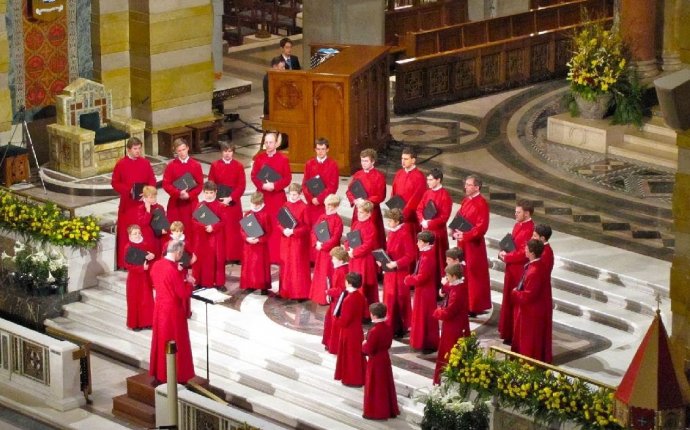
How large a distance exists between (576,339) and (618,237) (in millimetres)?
2788

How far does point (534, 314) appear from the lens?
15.4 meters

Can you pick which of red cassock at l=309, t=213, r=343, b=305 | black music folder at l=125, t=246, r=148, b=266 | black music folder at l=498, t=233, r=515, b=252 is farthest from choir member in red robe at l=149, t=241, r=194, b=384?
black music folder at l=498, t=233, r=515, b=252

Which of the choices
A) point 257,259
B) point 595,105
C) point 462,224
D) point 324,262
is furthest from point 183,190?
point 595,105

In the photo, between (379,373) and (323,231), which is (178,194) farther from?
(379,373)

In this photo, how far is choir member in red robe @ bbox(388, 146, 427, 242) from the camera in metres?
17.2

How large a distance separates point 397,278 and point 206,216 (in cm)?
238

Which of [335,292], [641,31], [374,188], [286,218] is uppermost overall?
[641,31]

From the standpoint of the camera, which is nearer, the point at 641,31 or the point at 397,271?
the point at 397,271

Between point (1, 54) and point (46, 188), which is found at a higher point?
point (1, 54)

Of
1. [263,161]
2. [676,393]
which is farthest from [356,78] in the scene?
[676,393]

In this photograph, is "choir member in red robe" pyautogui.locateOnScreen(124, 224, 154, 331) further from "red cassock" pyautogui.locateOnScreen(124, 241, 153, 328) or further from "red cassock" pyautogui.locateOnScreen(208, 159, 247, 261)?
"red cassock" pyautogui.locateOnScreen(208, 159, 247, 261)

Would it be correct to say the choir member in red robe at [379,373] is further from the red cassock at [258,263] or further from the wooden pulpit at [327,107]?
the wooden pulpit at [327,107]

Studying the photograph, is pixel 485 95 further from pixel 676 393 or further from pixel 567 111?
pixel 676 393

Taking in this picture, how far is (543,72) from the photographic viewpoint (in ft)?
87.3
